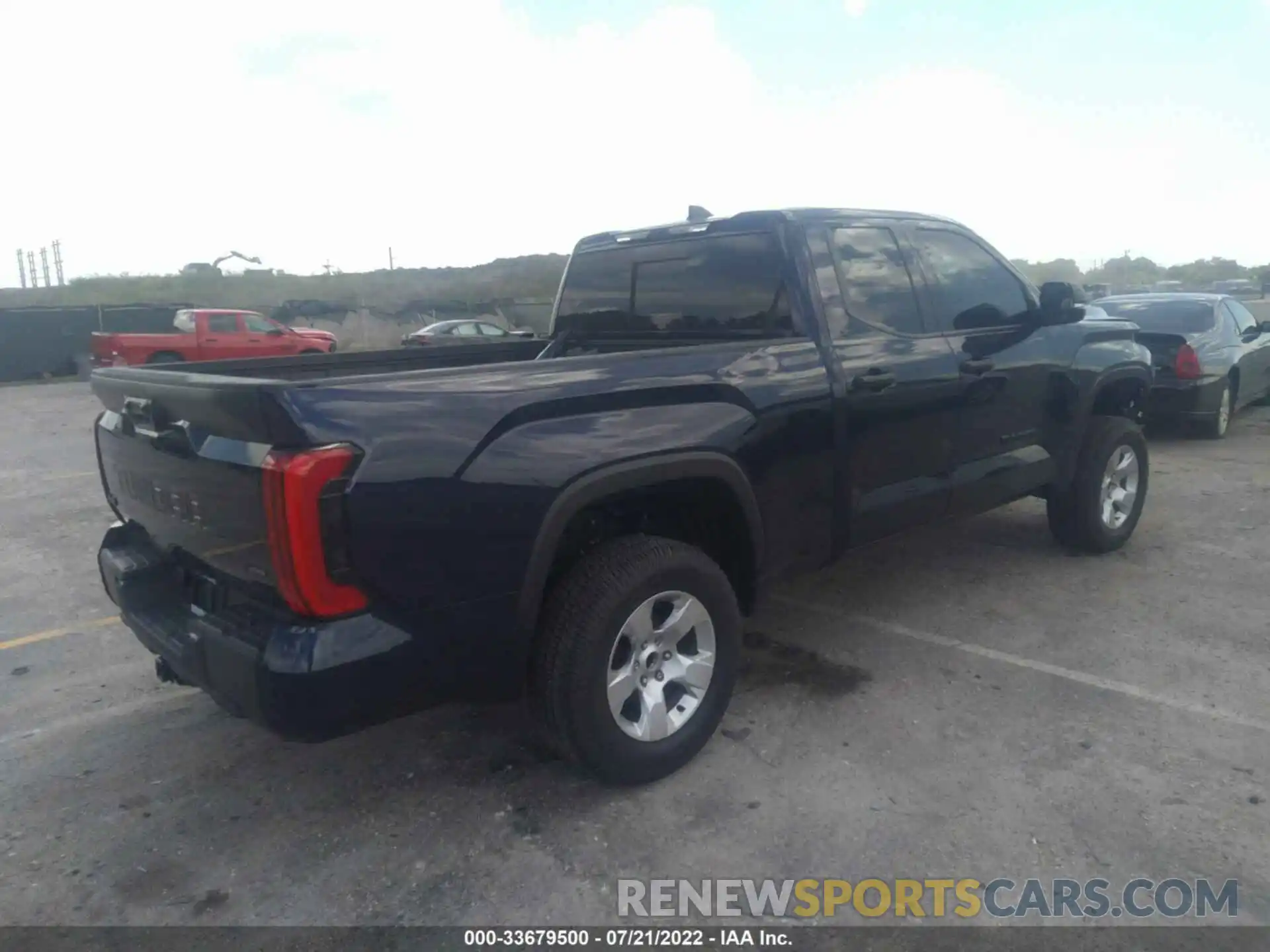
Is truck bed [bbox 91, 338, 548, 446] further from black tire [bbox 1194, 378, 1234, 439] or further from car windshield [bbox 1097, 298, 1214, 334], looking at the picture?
black tire [bbox 1194, 378, 1234, 439]

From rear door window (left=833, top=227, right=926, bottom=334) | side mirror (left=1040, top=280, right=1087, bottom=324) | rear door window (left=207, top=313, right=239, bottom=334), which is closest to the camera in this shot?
rear door window (left=833, top=227, right=926, bottom=334)

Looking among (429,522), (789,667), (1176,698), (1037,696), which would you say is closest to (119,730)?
(429,522)

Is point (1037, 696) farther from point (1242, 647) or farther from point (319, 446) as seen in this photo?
point (319, 446)

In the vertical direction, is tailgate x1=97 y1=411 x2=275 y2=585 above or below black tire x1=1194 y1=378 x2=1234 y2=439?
above

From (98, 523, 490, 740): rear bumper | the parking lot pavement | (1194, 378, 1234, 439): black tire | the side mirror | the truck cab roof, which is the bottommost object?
the parking lot pavement

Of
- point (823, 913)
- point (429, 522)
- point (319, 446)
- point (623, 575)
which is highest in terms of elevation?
point (319, 446)

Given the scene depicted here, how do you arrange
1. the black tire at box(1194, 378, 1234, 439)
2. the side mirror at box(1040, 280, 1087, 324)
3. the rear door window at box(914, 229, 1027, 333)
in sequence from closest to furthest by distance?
the rear door window at box(914, 229, 1027, 333) < the side mirror at box(1040, 280, 1087, 324) < the black tire at box(1194, 378, 1234, 439)

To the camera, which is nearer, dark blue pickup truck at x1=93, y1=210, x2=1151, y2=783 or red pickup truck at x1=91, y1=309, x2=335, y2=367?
dark blue pickup truck at x1=93, y1=210, x2=1151, y2=783

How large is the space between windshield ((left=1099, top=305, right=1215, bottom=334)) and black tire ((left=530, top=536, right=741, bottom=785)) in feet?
26.9

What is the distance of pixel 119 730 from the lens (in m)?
3.88

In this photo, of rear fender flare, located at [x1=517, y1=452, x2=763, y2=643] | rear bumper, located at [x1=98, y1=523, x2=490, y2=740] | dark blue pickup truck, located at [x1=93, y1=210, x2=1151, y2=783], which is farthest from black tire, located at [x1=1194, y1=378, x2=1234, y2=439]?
rear bumper, located at [x1=98, y1=523, x2=490, y2=740]

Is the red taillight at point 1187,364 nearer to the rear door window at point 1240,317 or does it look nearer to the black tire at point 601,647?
the rear door window at point 1240,317

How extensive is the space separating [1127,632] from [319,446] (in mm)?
3940

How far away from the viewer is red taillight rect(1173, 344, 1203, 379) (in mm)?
9180
